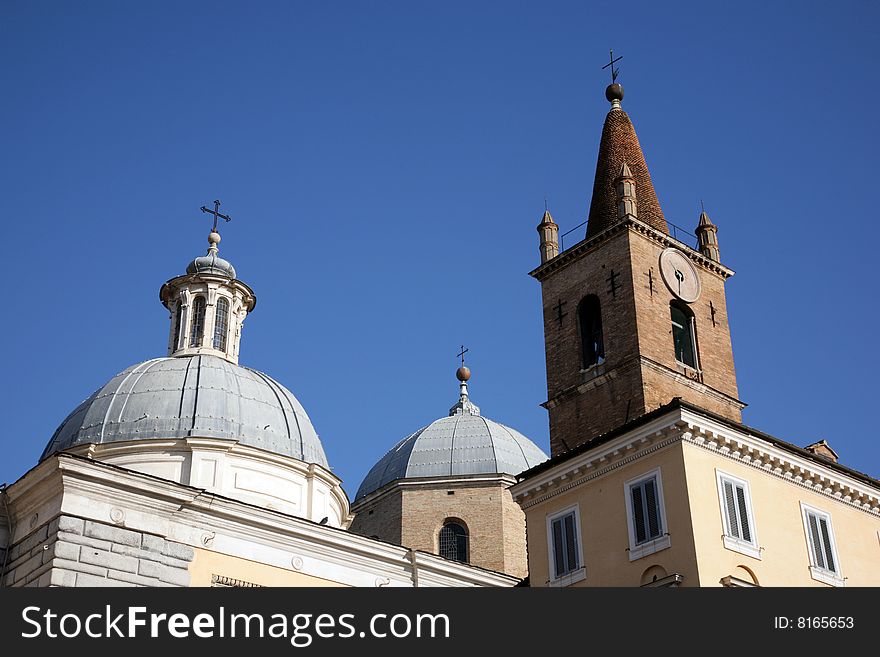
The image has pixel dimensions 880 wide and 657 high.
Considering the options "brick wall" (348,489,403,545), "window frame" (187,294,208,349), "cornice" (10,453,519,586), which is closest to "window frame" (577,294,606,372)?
"cornice" (10,453,519,586)

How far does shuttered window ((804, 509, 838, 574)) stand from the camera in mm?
26688

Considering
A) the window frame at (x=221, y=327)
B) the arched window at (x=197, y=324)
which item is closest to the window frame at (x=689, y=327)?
the window frame at (x=221, y=327)

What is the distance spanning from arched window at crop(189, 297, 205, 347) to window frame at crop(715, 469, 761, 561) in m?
19.4

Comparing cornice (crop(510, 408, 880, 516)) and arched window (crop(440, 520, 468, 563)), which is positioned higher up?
arched window (crop(440, 520, 468, 563))

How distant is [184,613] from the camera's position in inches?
736

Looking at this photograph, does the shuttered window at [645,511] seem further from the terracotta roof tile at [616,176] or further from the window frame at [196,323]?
the window frame at [196,323]

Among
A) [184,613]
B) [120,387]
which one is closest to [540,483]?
[184,613]

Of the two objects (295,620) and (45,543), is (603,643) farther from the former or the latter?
(45,543)

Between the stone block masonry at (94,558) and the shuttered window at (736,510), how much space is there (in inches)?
432

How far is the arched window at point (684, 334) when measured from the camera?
106ft

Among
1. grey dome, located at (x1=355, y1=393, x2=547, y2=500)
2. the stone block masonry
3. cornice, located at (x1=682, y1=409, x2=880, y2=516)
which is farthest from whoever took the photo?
grey dome, located at (x1=355, y1=393, x2=547, y2=500)

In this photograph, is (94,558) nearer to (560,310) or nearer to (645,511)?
(645,511)

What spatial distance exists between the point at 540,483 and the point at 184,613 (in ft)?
36.4

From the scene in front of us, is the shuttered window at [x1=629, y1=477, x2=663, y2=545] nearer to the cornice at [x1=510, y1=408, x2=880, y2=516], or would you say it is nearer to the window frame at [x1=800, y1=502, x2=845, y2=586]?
the cornice at [x1=510, y1=408, x2=880, y2=516]
